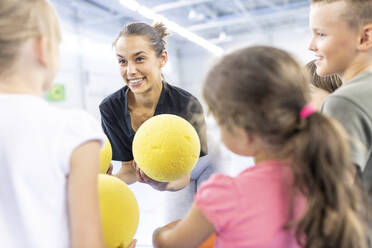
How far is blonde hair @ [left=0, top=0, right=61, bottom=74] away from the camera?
0.58 m

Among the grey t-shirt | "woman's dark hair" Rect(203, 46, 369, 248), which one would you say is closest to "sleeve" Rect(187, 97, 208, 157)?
the grey t-shirt

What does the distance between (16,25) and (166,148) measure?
1.73ft

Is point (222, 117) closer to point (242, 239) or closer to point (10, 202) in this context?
point (242, 239)

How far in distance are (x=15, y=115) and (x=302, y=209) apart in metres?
0.53

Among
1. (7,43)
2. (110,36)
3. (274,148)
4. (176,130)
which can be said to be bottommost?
(110,36)

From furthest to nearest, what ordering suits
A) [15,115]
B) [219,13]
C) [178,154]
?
[219,13]
[178,154]
[15,115]

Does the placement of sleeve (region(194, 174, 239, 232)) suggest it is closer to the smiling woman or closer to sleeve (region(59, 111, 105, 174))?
sleeve (region(59, 111, 105, 174))

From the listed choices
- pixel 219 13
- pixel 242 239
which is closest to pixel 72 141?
pixel 242 239

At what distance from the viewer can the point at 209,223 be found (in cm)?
59

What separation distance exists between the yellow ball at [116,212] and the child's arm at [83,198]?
0.18 meters

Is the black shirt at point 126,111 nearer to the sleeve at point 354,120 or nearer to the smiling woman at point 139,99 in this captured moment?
the smiling woman at point 139,99

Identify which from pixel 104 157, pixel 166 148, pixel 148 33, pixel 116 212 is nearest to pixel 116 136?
pixel 104 157

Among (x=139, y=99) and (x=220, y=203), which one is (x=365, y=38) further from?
(x=139, y=99)

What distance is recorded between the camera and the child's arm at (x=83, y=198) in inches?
22.8
